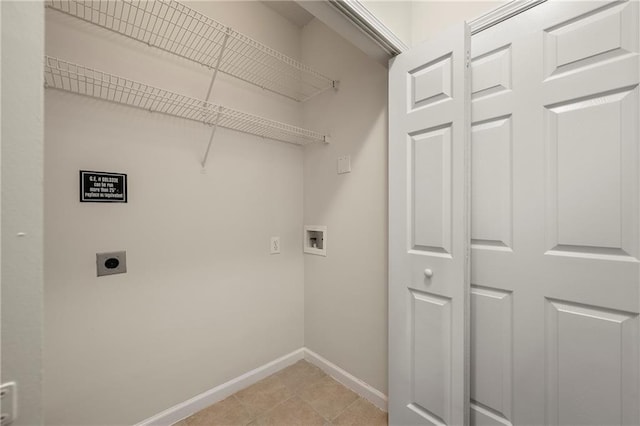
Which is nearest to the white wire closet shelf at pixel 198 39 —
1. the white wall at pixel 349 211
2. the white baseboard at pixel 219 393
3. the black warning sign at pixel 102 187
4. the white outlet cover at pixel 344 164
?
the white wall at pixel 349 211

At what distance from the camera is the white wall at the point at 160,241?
1.17m

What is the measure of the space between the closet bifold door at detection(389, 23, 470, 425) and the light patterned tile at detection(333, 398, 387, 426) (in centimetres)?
15

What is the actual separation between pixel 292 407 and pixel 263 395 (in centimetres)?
22

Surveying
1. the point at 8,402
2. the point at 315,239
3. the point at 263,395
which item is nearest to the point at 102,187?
the point at 8,402

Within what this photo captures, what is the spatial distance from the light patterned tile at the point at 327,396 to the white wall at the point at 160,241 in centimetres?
35

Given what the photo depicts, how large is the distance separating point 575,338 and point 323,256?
4.42 ft

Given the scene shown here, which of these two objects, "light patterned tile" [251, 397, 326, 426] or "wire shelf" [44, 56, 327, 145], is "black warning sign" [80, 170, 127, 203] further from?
"light patterned tile" [251, 397, 326, 426]

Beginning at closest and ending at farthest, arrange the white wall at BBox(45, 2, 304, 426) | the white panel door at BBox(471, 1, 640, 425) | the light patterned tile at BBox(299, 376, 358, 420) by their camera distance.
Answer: the white panel door at BBox(471, 1, 640, 425) < the white wall at BBox(45, 2, 304, 426) < the light patterned tile at BBox(299, 376, 358, 420)

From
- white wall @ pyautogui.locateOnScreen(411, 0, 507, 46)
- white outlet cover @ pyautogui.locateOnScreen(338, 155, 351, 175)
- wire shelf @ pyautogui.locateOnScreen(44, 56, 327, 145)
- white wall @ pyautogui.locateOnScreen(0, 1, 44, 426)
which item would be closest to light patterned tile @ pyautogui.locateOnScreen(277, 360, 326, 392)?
white outlet cover @ pyautogui.locateOnScreen(338, 155, 351, 175)

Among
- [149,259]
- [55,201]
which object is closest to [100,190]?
[55,201]

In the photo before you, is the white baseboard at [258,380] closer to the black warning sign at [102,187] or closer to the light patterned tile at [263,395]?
the light patterned tile at [263,395]

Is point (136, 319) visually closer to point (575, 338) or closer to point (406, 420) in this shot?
point (406, 420)

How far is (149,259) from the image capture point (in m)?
1.38

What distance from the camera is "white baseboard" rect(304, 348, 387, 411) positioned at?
5.16ft
